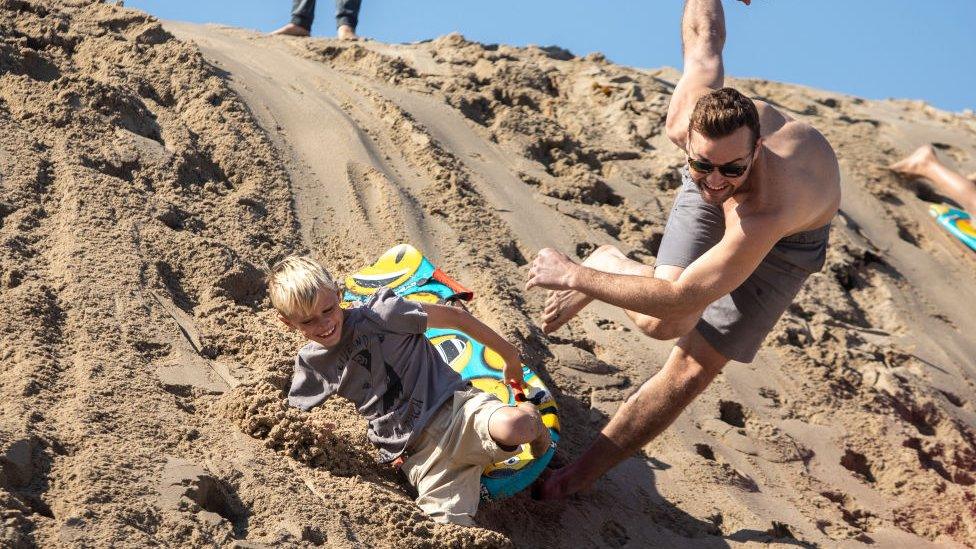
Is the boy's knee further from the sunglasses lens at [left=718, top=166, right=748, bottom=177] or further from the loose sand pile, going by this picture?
the sunglasses lens at [left=718, top=166, right=748, bottom=177]

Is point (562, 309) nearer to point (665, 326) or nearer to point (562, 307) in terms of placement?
point (562, 307)

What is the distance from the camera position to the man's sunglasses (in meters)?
3.53

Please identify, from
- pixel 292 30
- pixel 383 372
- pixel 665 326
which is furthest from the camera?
pixel 292 30

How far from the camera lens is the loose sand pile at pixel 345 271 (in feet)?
10.2

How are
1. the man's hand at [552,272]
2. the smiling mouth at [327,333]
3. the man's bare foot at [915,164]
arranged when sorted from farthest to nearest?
the man's bare foot at [915,164], the man's hand at [552,272], the smiling mouth at [327,333]

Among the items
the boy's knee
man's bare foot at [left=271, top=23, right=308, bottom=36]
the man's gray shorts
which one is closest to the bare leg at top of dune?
man's bare foot at [left=271, top=23, right=308, bottom=36]

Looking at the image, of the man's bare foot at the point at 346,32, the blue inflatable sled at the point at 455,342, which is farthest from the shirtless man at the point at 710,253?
the man's bare foot at the point at 346,32

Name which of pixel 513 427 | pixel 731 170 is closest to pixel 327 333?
pixel 513 427

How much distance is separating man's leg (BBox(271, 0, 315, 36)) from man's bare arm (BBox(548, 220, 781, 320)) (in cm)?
473

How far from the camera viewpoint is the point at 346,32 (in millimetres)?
7789

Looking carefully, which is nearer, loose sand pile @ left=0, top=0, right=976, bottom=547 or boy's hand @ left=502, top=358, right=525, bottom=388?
loose sand pile @ left=0, top=0, right=976, bottom=547

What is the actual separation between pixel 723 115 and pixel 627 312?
0.96m

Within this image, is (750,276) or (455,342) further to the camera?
(455,342)

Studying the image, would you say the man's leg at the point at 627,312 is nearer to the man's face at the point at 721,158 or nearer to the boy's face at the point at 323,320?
the man's face at the point at 721,158
